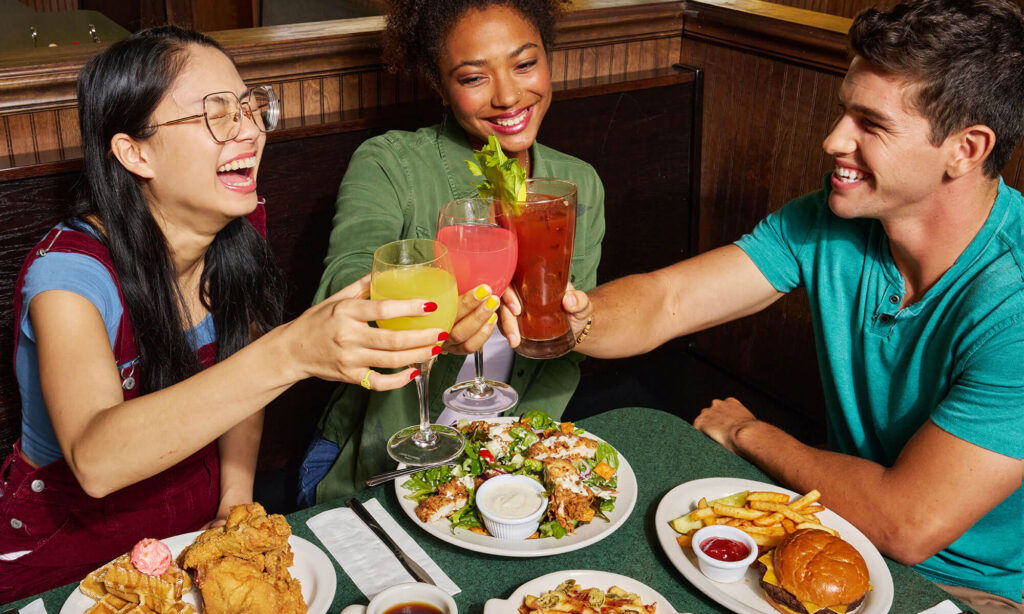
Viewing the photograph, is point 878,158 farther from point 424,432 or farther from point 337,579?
point 337,579

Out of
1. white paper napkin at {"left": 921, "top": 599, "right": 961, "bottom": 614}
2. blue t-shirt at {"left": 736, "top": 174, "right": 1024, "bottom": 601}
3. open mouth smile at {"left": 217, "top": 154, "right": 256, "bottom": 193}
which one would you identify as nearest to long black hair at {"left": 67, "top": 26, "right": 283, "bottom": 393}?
open mouth smile at {"left": 217, "top": 154, "right": 256, "bottom": 193}

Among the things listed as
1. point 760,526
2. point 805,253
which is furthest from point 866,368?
point 760,526

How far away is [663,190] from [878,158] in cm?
186

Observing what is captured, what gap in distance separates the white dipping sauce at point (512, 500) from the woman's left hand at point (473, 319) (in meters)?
0.26

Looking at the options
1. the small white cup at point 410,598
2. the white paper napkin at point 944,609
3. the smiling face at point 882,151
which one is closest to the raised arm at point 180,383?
the small white cup at point 410,598

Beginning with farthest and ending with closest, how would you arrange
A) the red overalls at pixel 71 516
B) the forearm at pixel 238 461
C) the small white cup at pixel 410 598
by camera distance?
the forearm at pixel 238 461 < the red overalls at pixel 71 516 < the small white cup at pixel 410 598

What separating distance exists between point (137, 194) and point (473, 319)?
780mm

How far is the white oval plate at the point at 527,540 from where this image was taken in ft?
5.02

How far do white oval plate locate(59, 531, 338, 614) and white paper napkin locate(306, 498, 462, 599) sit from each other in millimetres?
45

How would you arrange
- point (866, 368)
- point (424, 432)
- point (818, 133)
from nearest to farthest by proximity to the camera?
point (424, 432) < point (866, 368) < point (818, 133)

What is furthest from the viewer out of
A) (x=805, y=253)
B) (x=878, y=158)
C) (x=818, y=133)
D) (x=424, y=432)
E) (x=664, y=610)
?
(x=818, y=133)

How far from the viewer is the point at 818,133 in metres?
3.29

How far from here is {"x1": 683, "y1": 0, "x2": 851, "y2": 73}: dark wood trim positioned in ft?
10.3

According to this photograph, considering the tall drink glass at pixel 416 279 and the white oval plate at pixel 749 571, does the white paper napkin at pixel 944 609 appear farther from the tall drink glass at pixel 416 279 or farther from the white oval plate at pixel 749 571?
the tall drink glass at pixel 416 279
